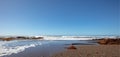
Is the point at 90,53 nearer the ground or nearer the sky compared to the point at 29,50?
nearer the ground

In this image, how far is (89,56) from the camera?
47.1ft

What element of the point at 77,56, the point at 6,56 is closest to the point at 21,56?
the point at 6,56

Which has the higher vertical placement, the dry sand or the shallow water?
the shallow water

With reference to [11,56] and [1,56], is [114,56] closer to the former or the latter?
[11,56]

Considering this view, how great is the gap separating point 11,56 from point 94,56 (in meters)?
7.34

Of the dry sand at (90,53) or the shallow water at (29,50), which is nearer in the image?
the dry sand at (90,53)

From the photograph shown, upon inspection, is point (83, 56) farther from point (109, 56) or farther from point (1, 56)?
point (1, 56)

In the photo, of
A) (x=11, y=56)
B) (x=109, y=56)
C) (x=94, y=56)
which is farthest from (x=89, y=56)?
(x=11, y=56)

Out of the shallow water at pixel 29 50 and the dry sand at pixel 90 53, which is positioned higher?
the shallow water at pixel 29 50

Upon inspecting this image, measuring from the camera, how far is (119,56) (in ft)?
46.6

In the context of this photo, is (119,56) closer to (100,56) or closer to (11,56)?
(100,56)

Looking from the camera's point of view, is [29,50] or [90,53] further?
[29,50]

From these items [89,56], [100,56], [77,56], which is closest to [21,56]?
[77,56]

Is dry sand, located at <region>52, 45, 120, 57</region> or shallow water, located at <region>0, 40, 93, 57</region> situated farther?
shallow water, located at <region>0, 40, 93, 57</region>
